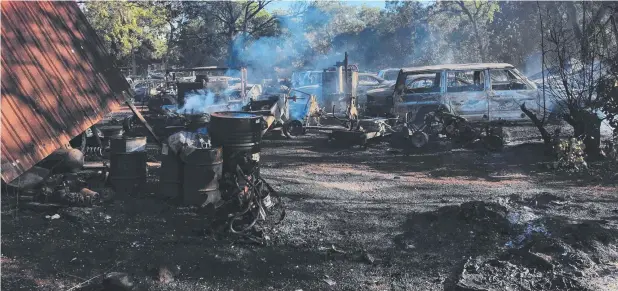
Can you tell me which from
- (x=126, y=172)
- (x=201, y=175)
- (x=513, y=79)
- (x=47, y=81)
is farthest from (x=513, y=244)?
(x=513, y=79)

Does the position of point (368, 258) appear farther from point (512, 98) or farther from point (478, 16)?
point (478, 16)

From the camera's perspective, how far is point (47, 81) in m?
5.80

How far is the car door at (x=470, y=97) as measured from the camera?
11820mm

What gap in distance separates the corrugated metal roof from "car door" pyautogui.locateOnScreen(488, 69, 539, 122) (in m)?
8.37

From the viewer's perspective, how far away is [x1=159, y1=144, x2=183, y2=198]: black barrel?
6301 mm

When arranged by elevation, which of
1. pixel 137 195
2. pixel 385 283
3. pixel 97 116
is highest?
pixel 97 116

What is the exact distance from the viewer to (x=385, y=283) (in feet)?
14.1

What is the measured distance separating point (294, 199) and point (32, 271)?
335cm

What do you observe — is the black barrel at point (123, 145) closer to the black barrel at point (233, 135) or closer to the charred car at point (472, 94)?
the black barrel at point (233, 135)

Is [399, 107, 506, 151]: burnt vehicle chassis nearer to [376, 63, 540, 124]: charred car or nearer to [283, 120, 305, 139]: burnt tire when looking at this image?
[376, 63, 540, 124]: charred car

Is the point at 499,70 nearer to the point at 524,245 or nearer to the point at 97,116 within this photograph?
the point at 524,245

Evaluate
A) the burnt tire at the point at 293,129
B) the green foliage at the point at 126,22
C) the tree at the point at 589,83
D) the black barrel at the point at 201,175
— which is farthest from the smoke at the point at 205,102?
the green foliage at the point at 126,22

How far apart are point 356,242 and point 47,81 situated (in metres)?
4.01

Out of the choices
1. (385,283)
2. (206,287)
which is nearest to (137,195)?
(206,287)
